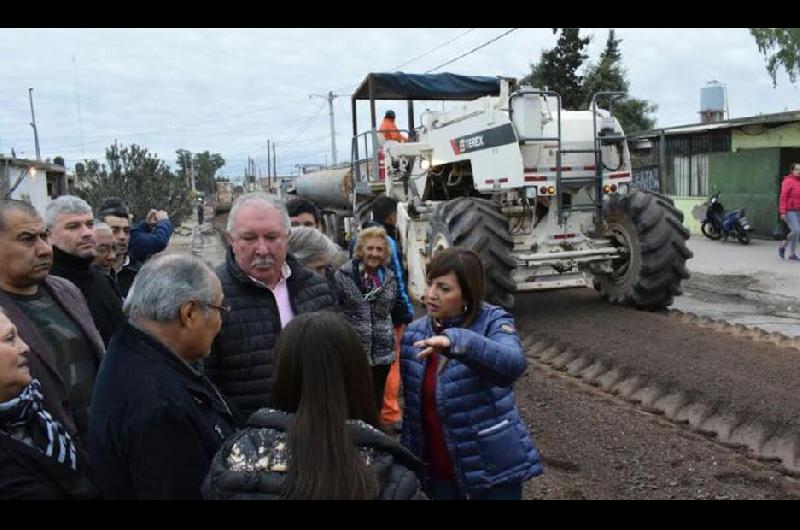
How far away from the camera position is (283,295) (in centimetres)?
290

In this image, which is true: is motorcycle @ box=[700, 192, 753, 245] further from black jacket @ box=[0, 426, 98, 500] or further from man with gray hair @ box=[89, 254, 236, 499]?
black jacket @ box=[0, 426, 98, 500]

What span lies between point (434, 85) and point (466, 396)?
29.8 ft

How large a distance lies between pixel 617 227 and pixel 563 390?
9.70ft

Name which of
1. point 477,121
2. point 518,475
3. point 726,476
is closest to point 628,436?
point 726,476

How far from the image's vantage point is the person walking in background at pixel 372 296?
4.38 metres

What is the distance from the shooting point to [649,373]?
586 cm

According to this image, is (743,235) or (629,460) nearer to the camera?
(629,460)

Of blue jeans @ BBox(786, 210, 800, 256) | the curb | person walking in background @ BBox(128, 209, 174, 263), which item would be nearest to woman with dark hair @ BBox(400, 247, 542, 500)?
person walking in background @ BBox(128, 209, 174, 263)

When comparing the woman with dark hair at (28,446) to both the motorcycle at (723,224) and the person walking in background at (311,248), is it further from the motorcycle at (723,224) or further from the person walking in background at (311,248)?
the motorcycle at (723,224)

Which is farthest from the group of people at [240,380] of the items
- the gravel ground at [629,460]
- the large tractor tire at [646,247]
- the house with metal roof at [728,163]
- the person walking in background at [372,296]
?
the house with metal roof at [728,163]

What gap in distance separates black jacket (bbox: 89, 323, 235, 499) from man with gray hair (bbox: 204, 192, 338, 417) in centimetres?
75

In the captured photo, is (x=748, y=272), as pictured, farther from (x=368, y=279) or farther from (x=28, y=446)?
(x=28, y=446)

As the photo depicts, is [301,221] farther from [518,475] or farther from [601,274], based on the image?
[601,274]

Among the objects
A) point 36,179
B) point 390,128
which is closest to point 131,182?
point 36,179
